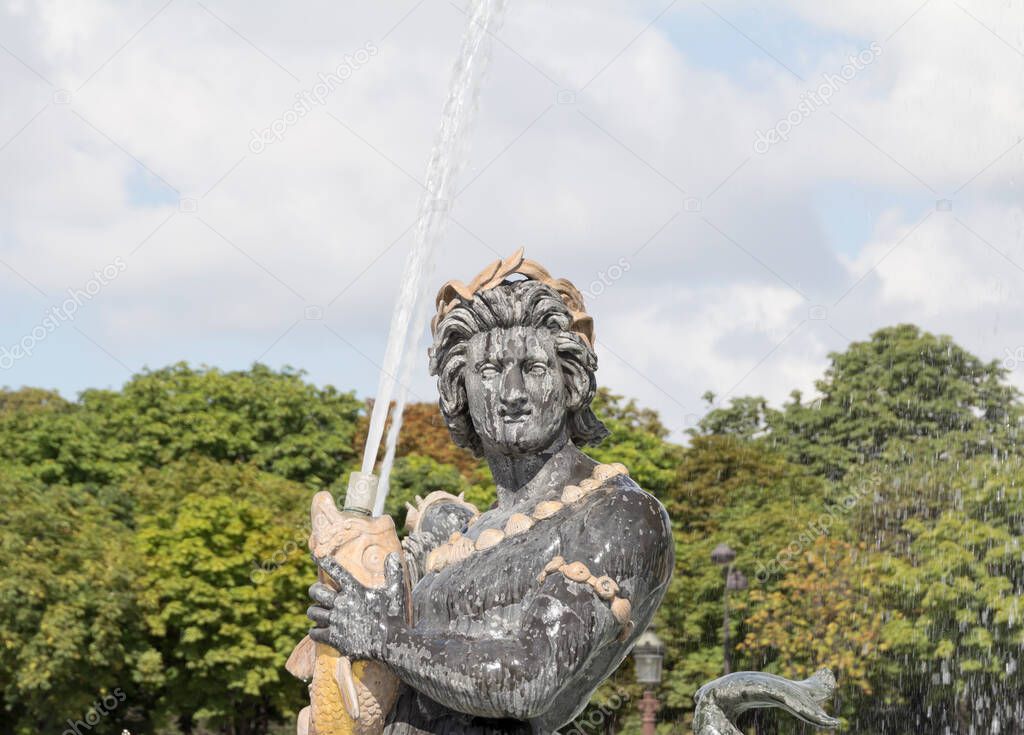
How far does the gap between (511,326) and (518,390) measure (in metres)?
0.22

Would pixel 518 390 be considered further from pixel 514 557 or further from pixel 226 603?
pixel 226 603

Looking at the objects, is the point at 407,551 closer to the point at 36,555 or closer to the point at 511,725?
the point at 511,725

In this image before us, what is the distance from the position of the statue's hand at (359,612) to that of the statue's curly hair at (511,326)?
69 cm

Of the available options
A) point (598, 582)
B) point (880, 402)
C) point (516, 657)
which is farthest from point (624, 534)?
point (880, 402)

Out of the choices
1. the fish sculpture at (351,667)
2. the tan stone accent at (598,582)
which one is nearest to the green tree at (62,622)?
the fish sculpture at (351,667)

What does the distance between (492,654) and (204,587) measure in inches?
1344

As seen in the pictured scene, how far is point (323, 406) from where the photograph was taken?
49594 millimetres

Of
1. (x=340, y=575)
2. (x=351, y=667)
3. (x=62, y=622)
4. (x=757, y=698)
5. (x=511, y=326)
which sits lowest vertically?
(x=351, y=667)

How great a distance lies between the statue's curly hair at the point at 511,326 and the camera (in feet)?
17.1

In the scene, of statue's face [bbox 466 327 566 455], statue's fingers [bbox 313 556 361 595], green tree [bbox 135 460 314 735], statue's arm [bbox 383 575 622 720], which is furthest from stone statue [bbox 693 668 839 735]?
green tree [bbox 135 460 314 735]

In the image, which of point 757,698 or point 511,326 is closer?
point 511,326

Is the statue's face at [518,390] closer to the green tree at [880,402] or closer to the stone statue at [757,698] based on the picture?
the stone statue at [757,698]

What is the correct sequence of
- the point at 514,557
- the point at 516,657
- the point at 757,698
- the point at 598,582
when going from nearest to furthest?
the point at 516,657
the point at 598,582
the point at 514,557
the point at 757,698

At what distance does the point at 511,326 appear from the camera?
206 inches
